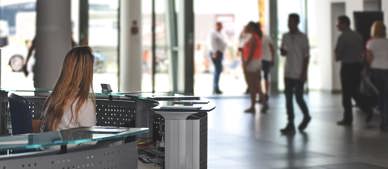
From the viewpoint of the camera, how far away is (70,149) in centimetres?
289

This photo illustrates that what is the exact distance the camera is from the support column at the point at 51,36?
8422 millimetres

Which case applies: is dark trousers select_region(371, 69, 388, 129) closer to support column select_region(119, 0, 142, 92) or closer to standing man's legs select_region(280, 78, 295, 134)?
standing man's legs select_region(280, 78, 295, 134)

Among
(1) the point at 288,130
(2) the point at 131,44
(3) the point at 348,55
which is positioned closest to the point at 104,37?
(2) the point at 131,44

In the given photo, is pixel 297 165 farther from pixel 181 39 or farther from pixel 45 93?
pixel 181 39

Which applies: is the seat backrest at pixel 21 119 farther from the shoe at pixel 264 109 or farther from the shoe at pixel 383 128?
the shoe at pixel 264 109

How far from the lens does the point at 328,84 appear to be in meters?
17.4

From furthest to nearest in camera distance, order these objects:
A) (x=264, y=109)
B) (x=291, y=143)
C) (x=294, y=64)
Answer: (x=264, y=109), (x=294, y=64), (x=291, y=143)

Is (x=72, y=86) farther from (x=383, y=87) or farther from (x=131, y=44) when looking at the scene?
(x=131, y=44)

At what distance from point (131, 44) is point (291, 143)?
26.2ft

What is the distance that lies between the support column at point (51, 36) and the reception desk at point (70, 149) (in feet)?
18.1

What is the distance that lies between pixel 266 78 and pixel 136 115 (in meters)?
9.33

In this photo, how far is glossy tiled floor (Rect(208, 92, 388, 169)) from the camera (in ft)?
21.1

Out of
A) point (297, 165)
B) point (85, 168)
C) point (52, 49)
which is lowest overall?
point (297, 165)

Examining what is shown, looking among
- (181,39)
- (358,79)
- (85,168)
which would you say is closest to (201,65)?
(181,39)
